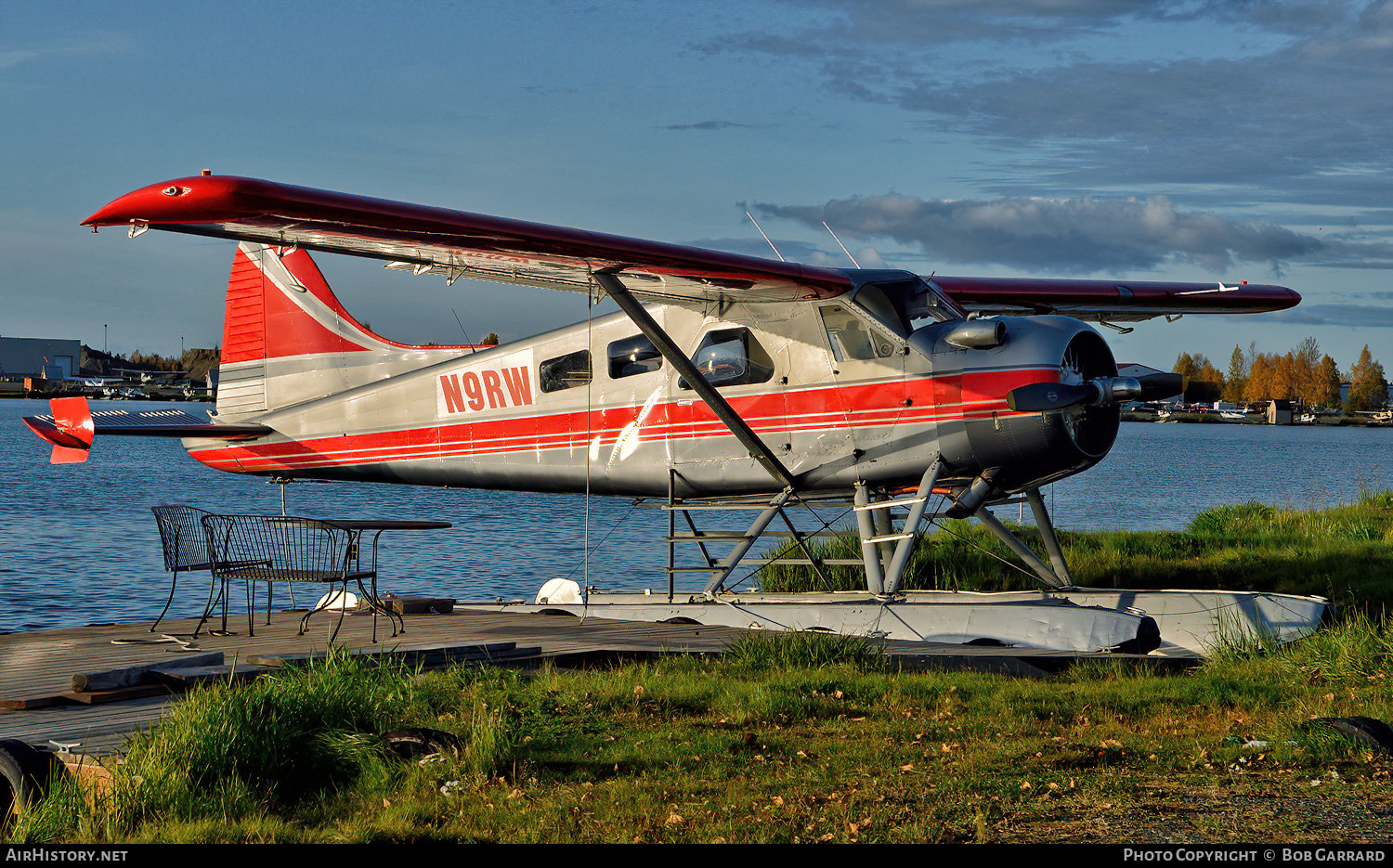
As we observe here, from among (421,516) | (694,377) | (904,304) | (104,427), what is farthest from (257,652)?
(421,516)

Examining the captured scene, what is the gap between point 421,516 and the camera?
3127 cm

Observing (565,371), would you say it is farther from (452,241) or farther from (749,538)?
(452,241)

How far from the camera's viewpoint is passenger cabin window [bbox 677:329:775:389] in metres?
10.3

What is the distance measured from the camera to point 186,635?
8328 millimetres

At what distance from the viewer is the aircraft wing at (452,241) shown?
625cm

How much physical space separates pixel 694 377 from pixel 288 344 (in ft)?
19.4

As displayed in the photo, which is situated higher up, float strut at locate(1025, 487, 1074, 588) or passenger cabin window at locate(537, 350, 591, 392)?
passenger cabin window at locate(537, 350, 591, 392)

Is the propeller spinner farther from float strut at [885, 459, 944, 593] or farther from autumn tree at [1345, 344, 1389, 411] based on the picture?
autumn tree at [1345, 344, 1389, 411]

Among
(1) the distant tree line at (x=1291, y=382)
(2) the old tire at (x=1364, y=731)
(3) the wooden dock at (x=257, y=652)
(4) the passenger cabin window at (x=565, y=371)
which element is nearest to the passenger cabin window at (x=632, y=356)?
(4) the passenger cabin window at (x=565, y=371)

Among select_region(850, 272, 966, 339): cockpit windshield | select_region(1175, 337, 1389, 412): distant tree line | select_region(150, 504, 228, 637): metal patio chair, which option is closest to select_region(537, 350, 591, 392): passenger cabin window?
select_region(850, 272, 966, 339): cockpit windshield

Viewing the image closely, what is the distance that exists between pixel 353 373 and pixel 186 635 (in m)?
5.17

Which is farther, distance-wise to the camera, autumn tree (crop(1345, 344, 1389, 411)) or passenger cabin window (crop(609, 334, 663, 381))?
autumn tree (crop(1345, 344, 1389, 411))

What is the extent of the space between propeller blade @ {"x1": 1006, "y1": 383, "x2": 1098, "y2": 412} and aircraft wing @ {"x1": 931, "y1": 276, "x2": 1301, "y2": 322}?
4.00m

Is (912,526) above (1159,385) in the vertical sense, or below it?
below
